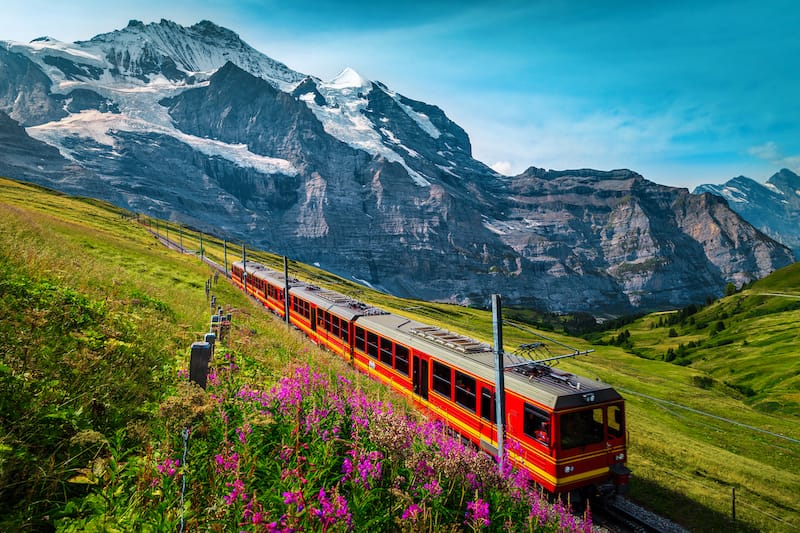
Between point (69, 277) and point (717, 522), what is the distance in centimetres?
2048

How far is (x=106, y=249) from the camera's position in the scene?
30.5m

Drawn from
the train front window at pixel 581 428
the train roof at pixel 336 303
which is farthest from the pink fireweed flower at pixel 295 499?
the train roof at pixel 336 303

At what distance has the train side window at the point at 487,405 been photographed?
13219 millimetres

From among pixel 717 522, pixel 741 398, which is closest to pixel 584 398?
pixel 717 522

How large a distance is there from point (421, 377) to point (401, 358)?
166 cm

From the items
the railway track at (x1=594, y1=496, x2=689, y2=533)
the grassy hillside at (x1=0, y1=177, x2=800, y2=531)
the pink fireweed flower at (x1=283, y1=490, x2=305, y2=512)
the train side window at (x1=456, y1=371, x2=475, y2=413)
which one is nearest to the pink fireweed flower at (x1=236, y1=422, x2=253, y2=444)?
the grassy hillside at (x1=0, y1=177, x2=800, y2=531)

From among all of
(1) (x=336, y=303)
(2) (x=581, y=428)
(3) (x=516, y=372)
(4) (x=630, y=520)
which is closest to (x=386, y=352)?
(3) (x=516, y=372)

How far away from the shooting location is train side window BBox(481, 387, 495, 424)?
Result: 13.2 m

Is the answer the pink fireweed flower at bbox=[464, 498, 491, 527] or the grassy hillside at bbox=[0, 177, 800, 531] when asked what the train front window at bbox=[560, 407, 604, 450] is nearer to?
the grassy hillside at bbox=[0, 177, 800, 531]

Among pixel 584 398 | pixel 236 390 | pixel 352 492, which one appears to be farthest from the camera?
pixel 584 398

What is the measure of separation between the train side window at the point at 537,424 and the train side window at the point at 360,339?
35.1 ft

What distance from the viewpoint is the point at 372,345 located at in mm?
20609

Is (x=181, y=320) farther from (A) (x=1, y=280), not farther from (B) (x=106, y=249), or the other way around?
(B) (x=106, y=249)

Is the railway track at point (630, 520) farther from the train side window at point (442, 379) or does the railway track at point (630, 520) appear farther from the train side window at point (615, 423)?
the train side window at point (442, 379)
